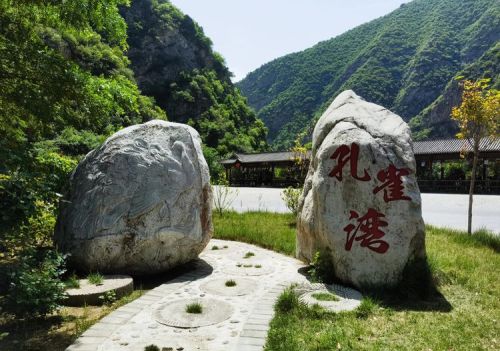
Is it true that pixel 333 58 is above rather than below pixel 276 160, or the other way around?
above

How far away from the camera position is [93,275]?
5152 mm

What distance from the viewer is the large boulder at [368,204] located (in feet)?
16.6

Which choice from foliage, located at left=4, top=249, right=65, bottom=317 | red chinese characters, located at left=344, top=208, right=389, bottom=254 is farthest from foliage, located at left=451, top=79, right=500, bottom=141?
foliage, located at left=4, top=249, right=65, bottom=317

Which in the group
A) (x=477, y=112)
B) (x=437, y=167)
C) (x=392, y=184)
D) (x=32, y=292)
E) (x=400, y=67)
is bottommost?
(x=32, y=292)

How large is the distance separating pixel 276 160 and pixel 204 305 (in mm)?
27808

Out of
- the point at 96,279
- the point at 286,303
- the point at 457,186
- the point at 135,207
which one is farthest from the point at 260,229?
the point at 457,186

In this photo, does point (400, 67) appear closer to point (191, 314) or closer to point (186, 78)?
point (186, 78)

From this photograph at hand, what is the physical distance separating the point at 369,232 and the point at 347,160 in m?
0.99

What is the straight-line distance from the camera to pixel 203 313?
14.1 ft

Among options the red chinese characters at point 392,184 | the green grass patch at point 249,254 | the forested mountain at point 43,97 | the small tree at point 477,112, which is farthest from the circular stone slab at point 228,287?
the small tree at point 477,112

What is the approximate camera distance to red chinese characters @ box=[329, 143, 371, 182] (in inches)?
207

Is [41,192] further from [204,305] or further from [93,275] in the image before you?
[204,305]

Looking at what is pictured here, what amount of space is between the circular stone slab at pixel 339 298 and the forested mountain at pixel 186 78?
3959 cm

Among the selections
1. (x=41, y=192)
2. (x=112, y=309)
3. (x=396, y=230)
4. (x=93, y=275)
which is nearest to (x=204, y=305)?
(x=112, y=309)
